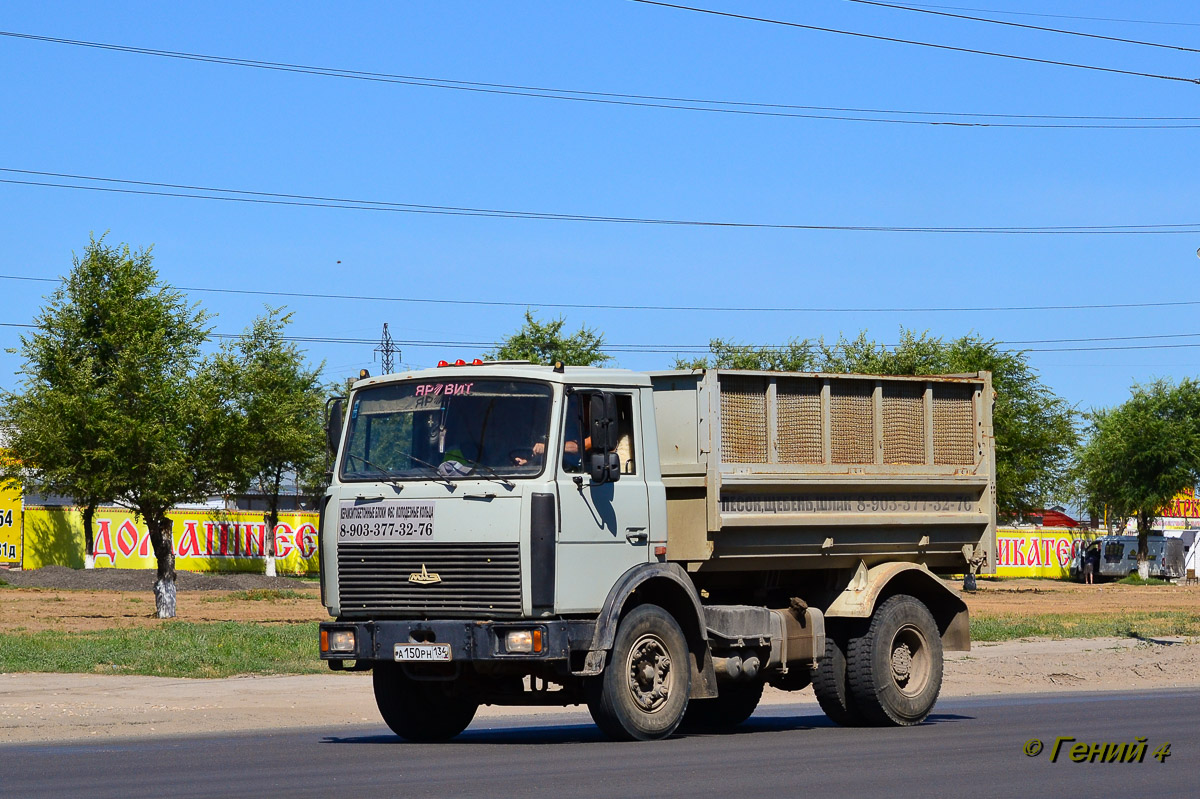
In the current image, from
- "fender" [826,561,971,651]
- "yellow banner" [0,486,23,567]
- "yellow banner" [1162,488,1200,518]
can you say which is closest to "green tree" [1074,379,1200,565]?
"yellow banner" [1162,488,1200,518]

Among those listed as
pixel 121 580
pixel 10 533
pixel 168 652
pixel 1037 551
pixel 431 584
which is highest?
pixel 431 584

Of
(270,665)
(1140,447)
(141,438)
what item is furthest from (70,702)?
(1140,447)

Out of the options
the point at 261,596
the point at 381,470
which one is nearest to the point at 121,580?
the point at 261,596

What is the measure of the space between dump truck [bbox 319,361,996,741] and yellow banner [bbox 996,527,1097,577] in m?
64.7

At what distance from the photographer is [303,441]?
41344 mm

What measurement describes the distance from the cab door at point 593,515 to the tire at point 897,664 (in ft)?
9.87

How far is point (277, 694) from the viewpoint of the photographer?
18188 millimetres

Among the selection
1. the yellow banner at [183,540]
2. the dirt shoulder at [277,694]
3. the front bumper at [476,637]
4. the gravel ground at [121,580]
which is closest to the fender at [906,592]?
the dirt shoulder at [277,694]

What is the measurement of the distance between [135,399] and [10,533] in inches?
1070

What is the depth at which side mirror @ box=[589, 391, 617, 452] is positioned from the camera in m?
12.2

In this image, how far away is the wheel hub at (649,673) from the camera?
41.1 ft

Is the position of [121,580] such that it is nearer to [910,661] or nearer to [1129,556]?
[910,661]

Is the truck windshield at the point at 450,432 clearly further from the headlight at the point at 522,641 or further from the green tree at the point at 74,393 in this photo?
the green tree at the point at 74,393

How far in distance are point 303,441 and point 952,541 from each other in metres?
28.2
